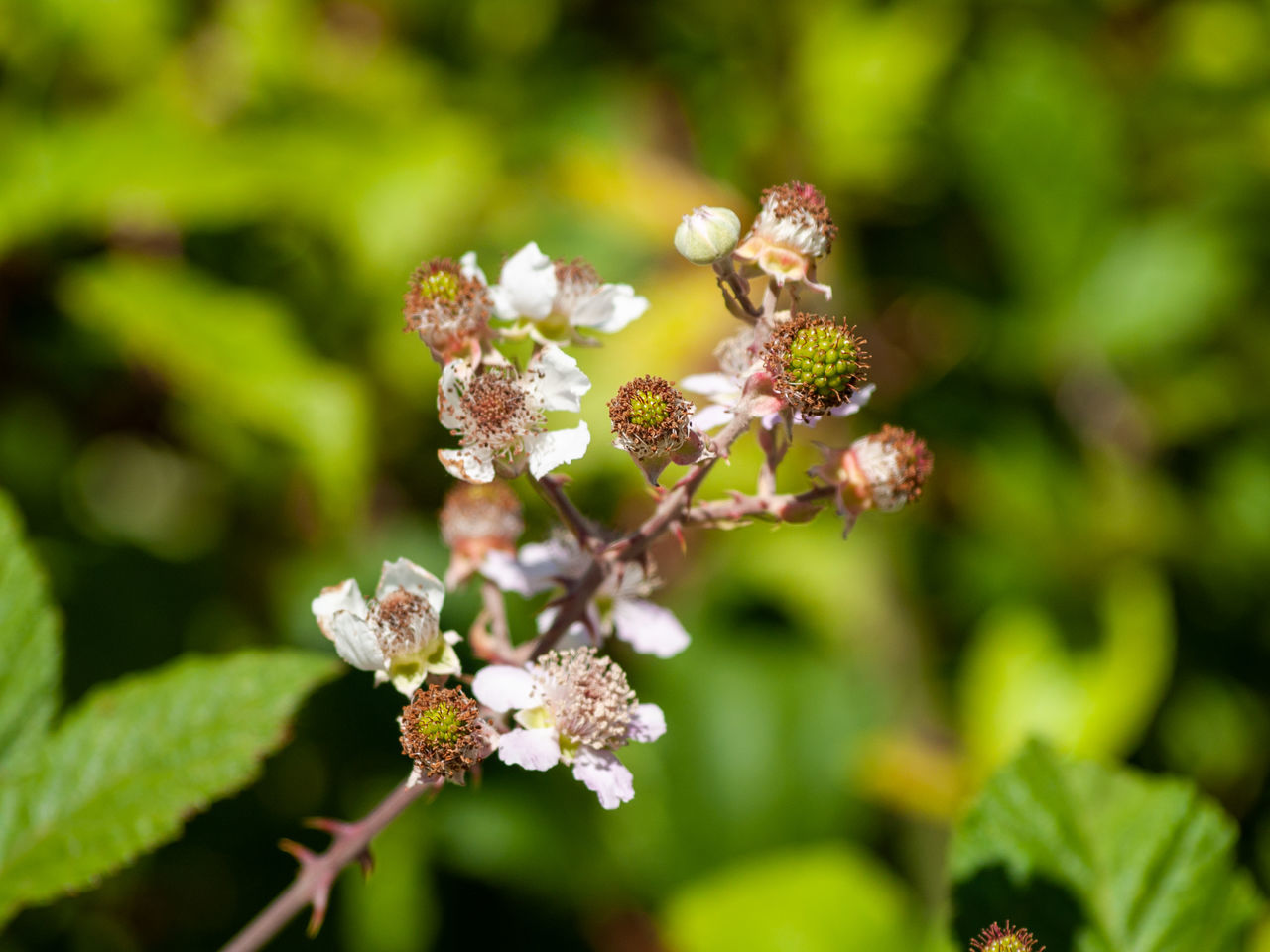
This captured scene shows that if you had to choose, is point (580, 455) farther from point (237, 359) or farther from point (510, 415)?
point (237, 359)

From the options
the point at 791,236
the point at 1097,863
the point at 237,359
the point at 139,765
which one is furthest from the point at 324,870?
the point at 237,359

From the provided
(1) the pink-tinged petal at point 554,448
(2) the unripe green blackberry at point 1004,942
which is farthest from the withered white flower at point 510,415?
(2) the unripe green blackberry at point 1004,942

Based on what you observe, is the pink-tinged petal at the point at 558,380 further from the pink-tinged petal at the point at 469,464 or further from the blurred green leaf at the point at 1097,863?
the blurred green leaf at the point at 1097,863

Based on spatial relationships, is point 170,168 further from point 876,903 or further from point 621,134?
point 876,903

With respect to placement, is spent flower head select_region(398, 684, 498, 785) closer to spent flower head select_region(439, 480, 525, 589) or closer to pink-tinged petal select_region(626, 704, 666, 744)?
pink-tinged petal select_region(626, 704, 666, 744)

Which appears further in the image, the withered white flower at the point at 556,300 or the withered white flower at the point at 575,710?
the withered white flower at the point at 556,300

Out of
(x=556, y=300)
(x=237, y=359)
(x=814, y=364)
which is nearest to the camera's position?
(x=814, y=364)

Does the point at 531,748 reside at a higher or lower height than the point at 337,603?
lower
